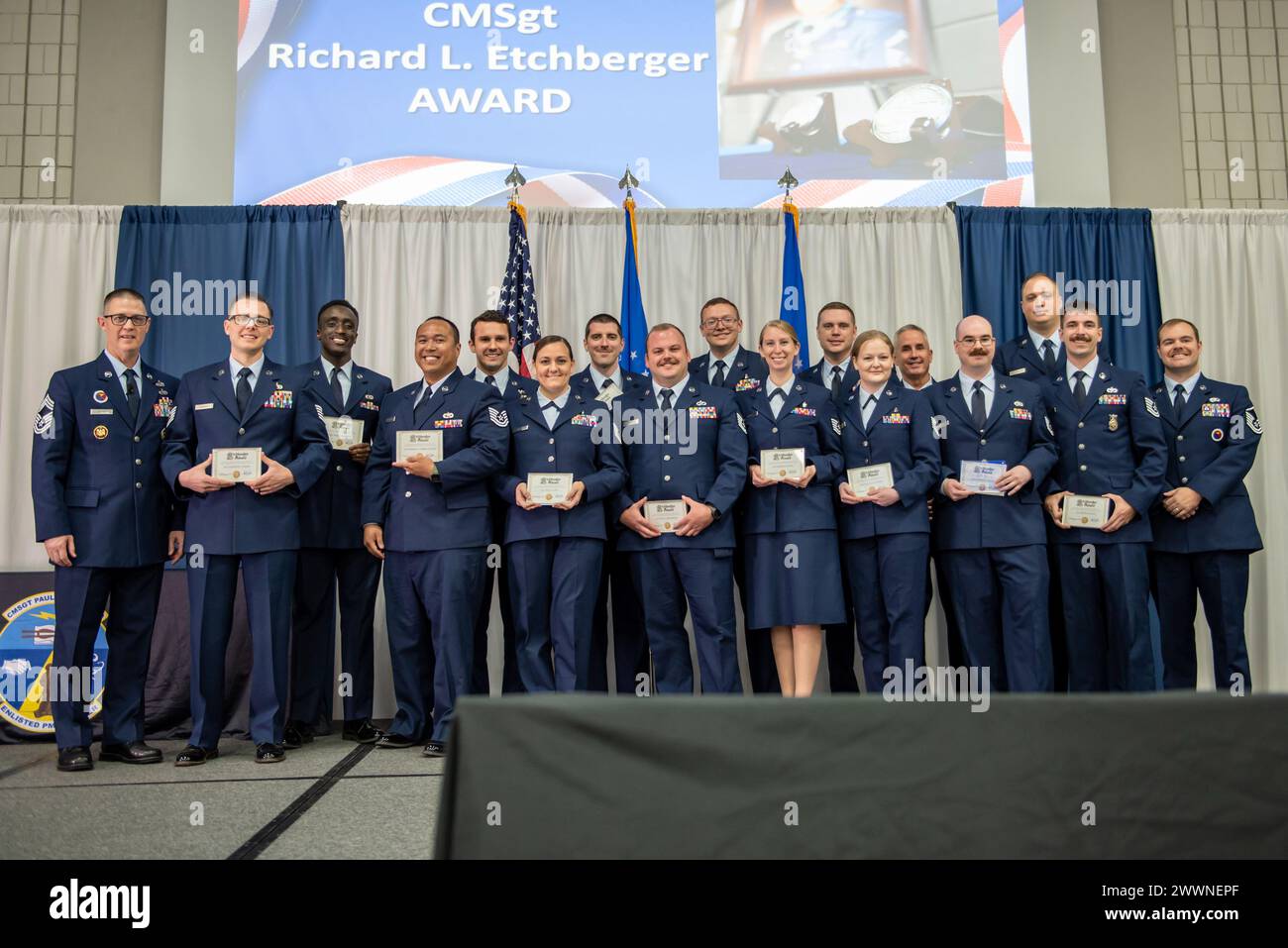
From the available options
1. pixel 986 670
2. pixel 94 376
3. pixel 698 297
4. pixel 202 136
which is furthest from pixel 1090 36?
pixel 94 376

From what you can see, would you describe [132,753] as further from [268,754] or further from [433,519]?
[433,519]

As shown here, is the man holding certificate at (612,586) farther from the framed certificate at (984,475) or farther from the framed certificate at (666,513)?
the framed certificate at (984,475)

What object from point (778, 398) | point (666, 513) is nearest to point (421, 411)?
point (666, 513)

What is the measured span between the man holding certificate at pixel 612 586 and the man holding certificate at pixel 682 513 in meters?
0.15

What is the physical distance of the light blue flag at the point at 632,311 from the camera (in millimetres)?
5532

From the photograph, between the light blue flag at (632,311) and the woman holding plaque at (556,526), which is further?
the light blue flag at (632,311)

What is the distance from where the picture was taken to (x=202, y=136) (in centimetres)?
613

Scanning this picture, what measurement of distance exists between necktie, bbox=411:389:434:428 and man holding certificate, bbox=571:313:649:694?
0.65m

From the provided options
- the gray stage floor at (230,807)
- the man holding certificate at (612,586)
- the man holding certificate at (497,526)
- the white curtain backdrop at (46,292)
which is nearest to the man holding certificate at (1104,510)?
the man holding certificate at (612,586)

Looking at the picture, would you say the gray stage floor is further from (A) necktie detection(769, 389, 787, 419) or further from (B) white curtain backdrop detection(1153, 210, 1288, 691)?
(B) white curtain backdrop detection(1153, 210, 1288, 691)

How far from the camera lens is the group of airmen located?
4004 millimetres

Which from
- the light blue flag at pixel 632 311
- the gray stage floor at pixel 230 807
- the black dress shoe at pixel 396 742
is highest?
the light blue flag at pixel 632 311

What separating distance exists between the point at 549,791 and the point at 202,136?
6.08 m
